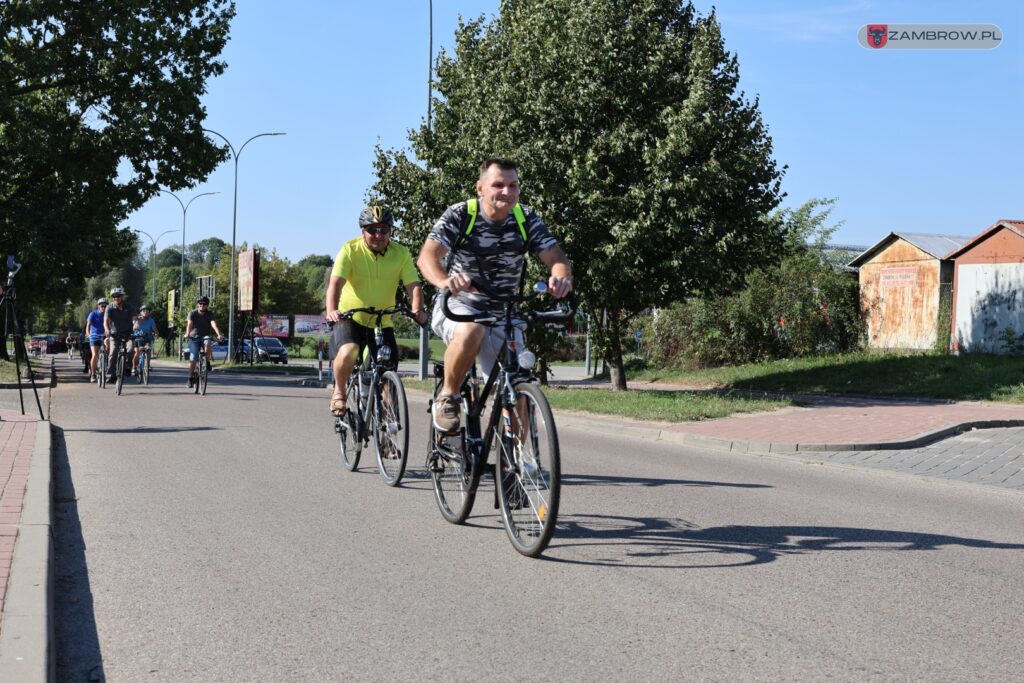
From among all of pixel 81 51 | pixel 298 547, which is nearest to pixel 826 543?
pixel 298 547

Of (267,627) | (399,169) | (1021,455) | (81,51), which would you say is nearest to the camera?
(267,627)

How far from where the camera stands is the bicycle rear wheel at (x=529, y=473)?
4984mm

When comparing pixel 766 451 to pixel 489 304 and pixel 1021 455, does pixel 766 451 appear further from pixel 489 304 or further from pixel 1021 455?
pixel 489 304

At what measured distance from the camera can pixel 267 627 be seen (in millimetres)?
4195

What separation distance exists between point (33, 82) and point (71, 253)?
16.0ft

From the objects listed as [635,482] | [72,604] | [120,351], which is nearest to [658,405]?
[635,482]

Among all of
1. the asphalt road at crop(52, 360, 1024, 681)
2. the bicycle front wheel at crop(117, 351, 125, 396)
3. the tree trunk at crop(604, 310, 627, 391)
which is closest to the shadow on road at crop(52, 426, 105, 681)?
the asphalt road at crop(52, 360, 1024, 681)

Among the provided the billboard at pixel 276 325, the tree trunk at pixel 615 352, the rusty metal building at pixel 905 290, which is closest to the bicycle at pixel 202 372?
the tree trunk at pixel 615 352

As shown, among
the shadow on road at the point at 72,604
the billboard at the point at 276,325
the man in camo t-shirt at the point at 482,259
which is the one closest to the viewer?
the shadow on road at the point at 72,604

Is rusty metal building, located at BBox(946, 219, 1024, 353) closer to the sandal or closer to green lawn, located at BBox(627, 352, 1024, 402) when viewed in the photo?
green lawn, located at BBox(627, 352, 1024, 402)

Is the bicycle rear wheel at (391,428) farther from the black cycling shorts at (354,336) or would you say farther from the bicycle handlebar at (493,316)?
the bicycle handlebar at (493,316)

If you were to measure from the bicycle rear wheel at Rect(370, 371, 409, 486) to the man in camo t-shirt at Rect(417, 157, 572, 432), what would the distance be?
1356mm

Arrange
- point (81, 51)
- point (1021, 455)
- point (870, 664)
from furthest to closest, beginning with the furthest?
point (81, 51) < point (1021, 455) < point (870, 664)

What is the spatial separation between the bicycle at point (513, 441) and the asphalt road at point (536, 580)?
21cm
